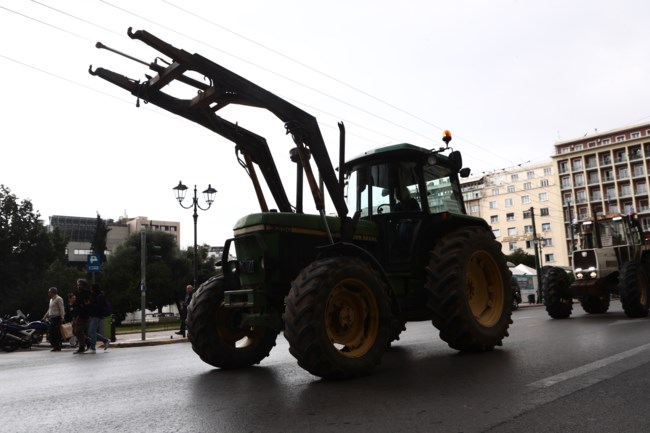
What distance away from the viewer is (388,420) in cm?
375

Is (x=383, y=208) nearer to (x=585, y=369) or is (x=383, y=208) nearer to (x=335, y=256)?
(x=335, y=256)

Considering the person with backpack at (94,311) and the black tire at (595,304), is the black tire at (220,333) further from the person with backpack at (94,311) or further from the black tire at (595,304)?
the black tire at (595,304)

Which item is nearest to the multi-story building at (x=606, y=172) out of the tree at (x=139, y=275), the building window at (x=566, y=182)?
the building window at (x=566, y=182)

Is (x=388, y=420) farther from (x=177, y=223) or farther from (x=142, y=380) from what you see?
(x=177, y=223)

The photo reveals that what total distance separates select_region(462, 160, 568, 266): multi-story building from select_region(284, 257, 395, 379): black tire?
8845 centimetres

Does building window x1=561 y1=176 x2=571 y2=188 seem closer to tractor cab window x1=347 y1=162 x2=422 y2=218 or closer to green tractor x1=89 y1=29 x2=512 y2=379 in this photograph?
green tractor x1=89 y1=29 x2=512 y2=379

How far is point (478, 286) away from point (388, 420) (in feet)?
14.8

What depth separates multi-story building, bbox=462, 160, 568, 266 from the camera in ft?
305

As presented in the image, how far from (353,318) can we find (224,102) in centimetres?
286

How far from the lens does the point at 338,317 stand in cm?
562

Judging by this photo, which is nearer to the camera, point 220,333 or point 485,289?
point 220,333

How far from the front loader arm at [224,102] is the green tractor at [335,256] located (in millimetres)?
13

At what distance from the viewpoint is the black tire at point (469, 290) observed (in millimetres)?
6699


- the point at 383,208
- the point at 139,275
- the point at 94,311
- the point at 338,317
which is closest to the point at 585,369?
the point at 338,317
